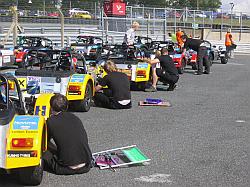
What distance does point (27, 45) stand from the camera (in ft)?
64.3

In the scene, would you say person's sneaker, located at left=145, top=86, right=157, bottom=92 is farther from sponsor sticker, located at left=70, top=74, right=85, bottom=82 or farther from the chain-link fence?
the chain-link fence

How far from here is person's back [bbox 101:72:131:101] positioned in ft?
34.8

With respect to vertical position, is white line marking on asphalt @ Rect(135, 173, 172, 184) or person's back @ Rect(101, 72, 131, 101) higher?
person's back @ Rect(101, 72, 131, 101)

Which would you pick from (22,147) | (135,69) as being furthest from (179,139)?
(135,69)

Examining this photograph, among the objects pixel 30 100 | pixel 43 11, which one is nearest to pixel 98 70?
pixel 30 100

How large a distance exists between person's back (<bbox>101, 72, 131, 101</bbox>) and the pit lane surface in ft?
1.17

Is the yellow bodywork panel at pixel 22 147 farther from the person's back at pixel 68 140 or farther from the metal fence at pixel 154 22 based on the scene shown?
the metal fence at pixel 154 22

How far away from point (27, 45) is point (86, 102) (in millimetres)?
10037

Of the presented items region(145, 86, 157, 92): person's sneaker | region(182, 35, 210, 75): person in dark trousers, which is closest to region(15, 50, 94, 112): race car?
region(145, 86, 157, 92): person's sneaker

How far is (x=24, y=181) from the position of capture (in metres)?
5.45

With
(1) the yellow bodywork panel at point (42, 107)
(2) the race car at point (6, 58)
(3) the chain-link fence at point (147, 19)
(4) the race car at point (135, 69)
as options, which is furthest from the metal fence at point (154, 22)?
(1) the yellow bodywork panel at point (42, 107)

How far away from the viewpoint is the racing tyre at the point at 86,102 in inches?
399

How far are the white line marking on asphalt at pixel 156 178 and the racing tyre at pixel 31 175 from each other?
1.17 meters

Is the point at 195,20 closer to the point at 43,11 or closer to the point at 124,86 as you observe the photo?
the point at 43,11
